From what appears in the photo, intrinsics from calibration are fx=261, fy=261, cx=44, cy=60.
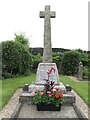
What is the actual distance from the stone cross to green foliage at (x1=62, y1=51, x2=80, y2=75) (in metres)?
11.0

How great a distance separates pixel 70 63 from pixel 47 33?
11.2 metres

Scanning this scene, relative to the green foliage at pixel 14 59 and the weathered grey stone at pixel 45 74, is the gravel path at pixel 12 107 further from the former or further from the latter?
the green foliage at pixel 14 59


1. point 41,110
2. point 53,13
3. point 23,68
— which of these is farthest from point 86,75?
point 41,110

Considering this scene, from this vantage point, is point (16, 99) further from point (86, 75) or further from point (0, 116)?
point (86, 75)

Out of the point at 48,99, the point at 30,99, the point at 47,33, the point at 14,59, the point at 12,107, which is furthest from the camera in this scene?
the point at 14,59

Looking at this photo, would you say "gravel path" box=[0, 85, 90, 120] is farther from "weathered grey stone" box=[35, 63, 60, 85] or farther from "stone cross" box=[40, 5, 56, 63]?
"stone cross" box=[40, 5, 56, 63]

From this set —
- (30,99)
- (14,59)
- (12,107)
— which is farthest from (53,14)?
(14,59)

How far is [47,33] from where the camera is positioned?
10141mm

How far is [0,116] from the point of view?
717 cm

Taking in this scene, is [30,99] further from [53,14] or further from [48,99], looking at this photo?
[53,14]

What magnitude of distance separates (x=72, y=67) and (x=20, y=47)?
190 inches

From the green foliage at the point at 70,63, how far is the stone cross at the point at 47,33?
11009 mm

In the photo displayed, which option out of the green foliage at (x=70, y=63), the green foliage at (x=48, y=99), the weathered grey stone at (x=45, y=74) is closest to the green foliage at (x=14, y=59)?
the green foliage at (x=70, y=63)

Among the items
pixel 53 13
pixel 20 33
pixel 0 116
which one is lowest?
pixel 0 116
